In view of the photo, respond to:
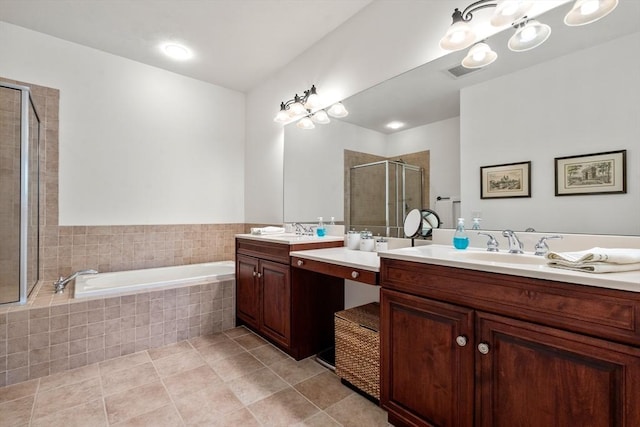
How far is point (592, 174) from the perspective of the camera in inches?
49.0

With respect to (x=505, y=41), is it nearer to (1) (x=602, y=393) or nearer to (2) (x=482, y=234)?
(2) (x=482, y=234)

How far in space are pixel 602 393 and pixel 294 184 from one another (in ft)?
8.02

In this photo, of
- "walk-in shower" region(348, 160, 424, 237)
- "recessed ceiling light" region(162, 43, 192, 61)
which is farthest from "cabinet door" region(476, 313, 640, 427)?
"recessed ceiling light" region(162, 43, 192, 61)

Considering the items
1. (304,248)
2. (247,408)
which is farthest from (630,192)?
(247,408)

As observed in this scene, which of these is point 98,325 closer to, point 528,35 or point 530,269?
point 530,269

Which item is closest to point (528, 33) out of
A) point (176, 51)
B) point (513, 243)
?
Answer: point (513, 243)

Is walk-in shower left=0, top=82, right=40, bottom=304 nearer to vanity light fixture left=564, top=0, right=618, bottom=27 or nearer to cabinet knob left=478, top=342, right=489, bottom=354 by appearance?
cabinet knob left=478, top=342, right=489, bottom=354

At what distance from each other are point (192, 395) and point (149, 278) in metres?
1.50

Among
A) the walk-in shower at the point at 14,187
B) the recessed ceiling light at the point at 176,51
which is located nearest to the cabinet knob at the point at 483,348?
the walk-in shower at the point at 14,187

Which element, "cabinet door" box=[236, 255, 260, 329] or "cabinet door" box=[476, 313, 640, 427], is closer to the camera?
"cabinet door" box=[476, 313, 640, 427]

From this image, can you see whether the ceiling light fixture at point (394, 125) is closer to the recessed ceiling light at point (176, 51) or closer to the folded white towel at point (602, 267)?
the folded white towel at point (602, 267)

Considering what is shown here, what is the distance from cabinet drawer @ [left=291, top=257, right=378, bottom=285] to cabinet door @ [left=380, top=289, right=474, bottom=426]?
11cm

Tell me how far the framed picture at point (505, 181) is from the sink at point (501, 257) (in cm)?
32

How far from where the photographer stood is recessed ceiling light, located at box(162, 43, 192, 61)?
2.66 meters
